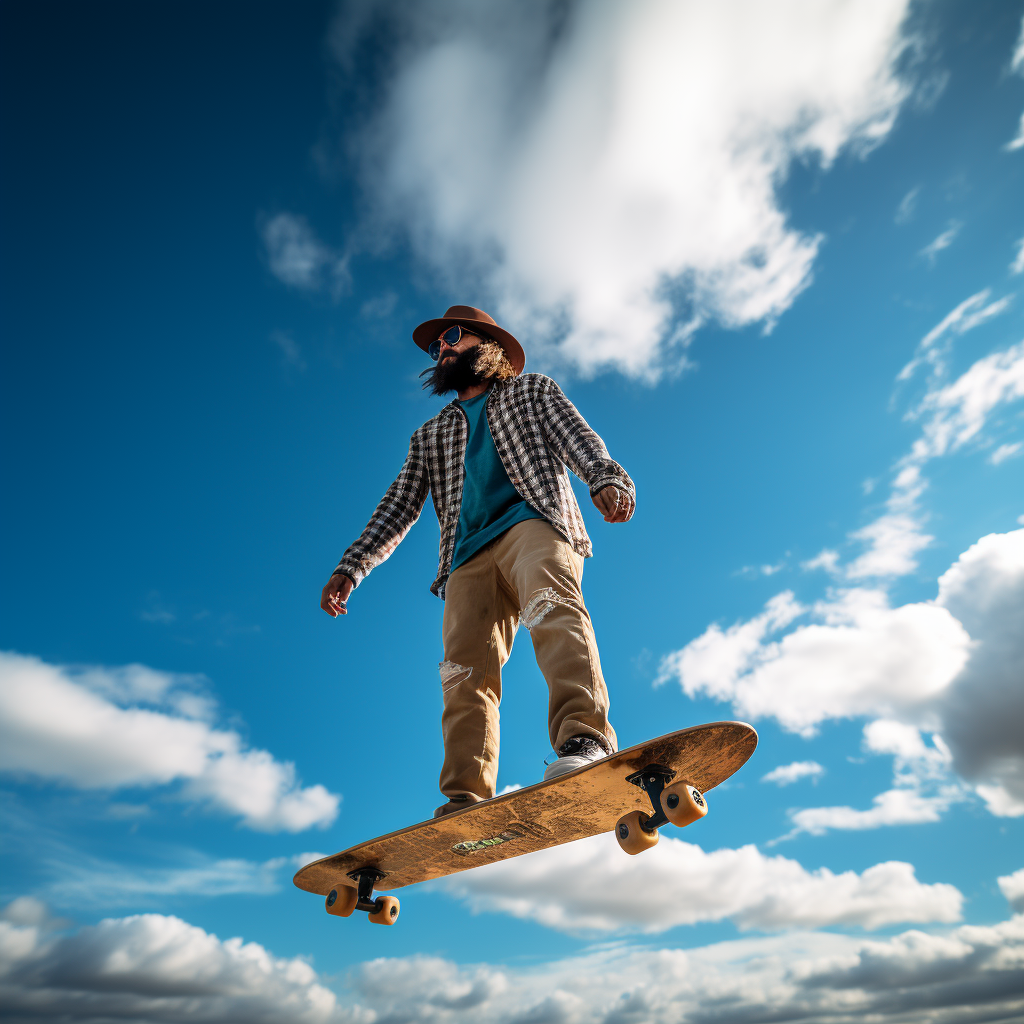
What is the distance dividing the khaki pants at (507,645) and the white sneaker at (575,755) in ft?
0.12

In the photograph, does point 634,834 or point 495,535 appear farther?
point 495,535

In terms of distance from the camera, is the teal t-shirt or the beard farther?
the beard

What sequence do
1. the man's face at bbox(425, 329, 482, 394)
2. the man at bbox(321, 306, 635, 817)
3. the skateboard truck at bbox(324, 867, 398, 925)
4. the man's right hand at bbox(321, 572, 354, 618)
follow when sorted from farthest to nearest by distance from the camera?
the man's face at bbox(425, 329, 482, 394), the man's right hand at bbox(321, 572, 354, 618), the skateboard truck at bbox(324, 867, 398, 925), the man at bbox(321, 306, 635, 817)

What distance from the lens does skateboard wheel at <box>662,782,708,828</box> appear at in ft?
9.48

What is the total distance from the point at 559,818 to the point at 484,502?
81.0 inches

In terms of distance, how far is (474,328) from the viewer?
5504mm

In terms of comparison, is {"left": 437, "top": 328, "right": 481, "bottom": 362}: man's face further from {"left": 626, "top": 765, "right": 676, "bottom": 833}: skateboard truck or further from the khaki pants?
{"left": 626, "top": 765, "right": 676, "bottom": 833}: skateboard truck

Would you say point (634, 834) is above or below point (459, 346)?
below

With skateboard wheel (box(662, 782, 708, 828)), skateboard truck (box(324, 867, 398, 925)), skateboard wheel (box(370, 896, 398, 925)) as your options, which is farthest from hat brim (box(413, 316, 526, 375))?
skateboard wheel (box(370, 896, 398, 925))

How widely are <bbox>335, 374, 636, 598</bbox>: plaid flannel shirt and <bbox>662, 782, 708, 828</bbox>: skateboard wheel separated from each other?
158 cm

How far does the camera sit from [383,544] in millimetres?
5141

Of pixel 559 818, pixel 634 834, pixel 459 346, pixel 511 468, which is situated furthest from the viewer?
pixel 459 346

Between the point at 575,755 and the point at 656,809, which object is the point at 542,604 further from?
the point at 656,809

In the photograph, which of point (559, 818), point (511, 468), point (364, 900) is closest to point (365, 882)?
point (364, 900)
